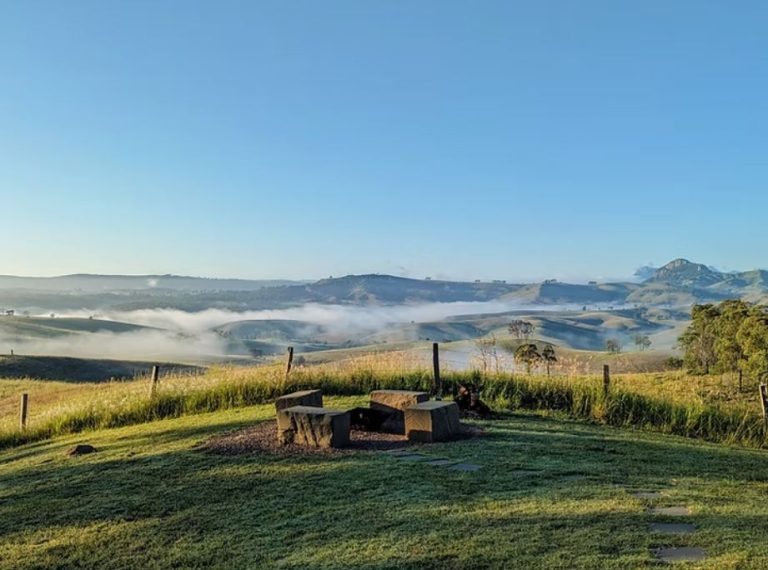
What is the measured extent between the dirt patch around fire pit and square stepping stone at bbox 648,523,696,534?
399 cm

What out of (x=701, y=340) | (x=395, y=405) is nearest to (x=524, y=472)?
(x=395, y=405)

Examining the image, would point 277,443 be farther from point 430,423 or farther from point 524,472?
point 524,472

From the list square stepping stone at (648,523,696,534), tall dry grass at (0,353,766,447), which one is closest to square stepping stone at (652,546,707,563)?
square stepping stone at (648,523,696,534)

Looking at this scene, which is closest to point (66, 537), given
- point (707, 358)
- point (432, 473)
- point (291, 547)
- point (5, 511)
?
point (5, 511)

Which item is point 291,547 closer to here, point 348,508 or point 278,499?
point 348,508

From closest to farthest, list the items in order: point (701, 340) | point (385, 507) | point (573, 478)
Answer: point (385, 507) → point (573, 478) → point (701, 340)

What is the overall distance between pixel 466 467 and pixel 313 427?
2.28 meters

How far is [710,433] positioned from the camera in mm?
11539

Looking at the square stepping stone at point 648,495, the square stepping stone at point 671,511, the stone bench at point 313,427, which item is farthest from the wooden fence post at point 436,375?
the square stepping stone at point 671,511

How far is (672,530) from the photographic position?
4.57 meters

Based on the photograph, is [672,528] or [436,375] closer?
[672,528]

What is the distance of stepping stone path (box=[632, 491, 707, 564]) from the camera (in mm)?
3977

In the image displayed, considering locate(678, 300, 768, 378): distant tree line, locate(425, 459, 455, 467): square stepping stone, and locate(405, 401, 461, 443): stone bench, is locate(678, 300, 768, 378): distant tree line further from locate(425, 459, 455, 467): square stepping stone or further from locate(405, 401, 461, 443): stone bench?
locate(425, 459, 455, 467): square stepping stone

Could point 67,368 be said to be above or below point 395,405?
below
